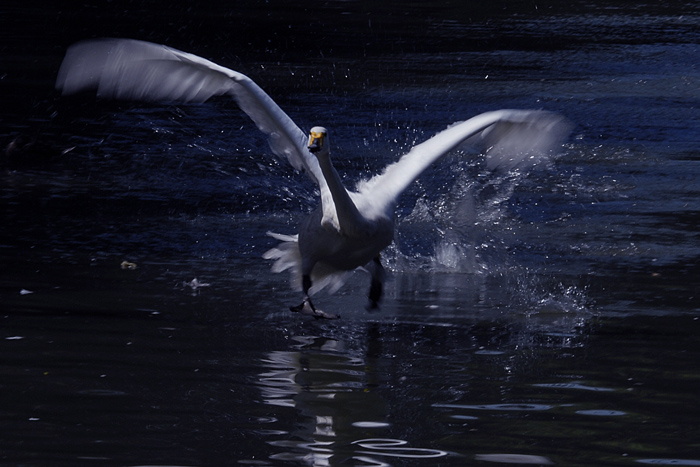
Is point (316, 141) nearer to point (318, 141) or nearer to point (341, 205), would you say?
point (318, 141)

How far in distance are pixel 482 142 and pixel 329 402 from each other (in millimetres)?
2979

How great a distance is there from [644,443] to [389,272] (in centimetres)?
334

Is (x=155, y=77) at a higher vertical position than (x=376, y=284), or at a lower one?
higher

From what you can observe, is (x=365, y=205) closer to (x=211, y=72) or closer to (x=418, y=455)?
(x=211, y=72)

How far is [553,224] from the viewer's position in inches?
360

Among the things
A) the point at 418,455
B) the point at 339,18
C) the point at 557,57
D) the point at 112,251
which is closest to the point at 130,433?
the point at 418,455

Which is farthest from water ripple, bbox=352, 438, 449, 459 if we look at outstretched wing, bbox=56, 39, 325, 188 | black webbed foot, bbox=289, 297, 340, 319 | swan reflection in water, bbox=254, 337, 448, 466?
outstretched wing, bbox=56, 39, 325, 188

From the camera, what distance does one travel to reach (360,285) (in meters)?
8.08

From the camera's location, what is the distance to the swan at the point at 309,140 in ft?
22.9

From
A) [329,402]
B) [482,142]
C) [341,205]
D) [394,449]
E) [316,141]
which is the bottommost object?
[394,449]

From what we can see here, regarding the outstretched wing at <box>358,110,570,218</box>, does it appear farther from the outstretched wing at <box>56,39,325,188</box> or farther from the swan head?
the swan head

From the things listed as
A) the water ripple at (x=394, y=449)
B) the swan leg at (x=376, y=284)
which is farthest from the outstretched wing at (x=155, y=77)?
the water ripple at (x=394, y=449)

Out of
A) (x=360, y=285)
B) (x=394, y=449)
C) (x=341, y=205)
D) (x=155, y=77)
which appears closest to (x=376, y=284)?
(x=360, y=285)

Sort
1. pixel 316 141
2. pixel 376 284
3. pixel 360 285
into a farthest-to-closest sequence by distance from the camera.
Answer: pixel 360 285 → pixel 376 284 → pixel 316 141
